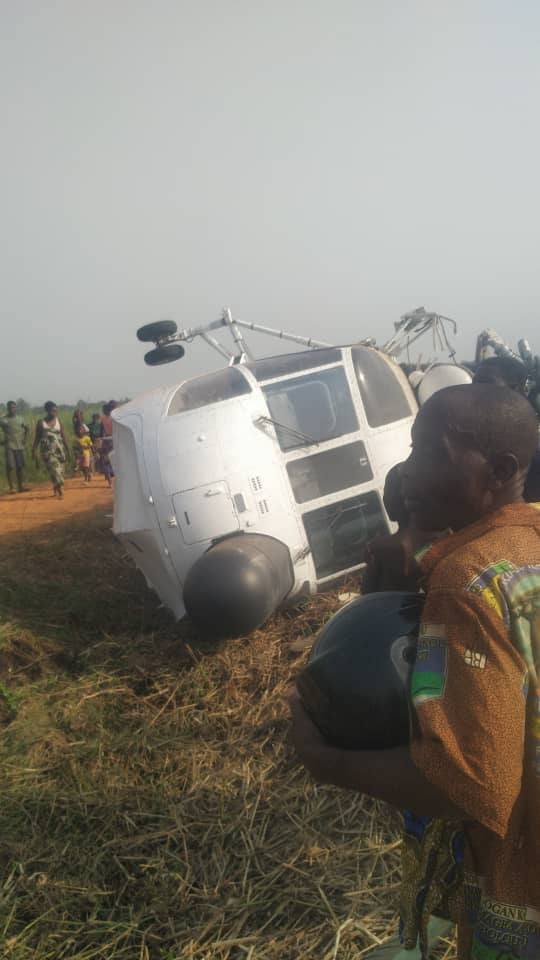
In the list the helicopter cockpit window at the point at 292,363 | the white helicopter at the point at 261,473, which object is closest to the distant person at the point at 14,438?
the white helicopter at the point at 261,473

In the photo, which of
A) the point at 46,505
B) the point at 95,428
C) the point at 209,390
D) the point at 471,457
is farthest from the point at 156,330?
the point at 95,428

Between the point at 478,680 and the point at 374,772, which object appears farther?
the point at 374,772

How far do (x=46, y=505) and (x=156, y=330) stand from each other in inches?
325

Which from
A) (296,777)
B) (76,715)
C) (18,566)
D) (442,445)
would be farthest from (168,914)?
(18,566)

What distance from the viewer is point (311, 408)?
6.29 meters

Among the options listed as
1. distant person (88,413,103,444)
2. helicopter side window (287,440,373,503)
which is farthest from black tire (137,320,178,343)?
distant person (88,413,103,444)

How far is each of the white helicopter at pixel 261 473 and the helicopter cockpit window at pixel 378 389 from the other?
0.04 feet

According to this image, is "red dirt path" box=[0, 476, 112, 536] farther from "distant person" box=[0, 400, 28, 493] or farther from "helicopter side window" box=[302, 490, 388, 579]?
"helicopter side window" box=[302, 490, 388, 579]

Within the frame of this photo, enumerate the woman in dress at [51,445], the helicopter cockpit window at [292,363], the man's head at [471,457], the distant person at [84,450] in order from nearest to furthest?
1. the man's head at [471,457]
2. the helicopter cockpit window at [292,363]
3. the woman in dress at [51,445]
4. the distant person at [84,450]

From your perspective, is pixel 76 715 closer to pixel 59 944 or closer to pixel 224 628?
pixel 224 628

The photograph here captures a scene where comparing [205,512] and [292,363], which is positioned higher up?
[292,363]

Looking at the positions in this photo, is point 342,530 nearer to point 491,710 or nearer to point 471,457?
point 471,457

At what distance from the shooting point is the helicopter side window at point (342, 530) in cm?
609

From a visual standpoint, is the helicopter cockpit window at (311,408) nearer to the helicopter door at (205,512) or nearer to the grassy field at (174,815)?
the helicopter door at (205,512)
